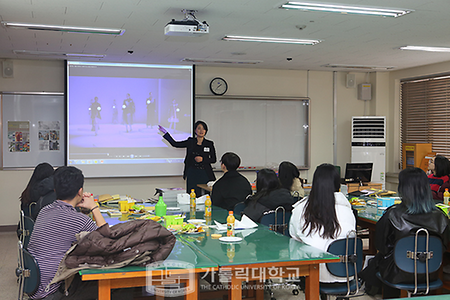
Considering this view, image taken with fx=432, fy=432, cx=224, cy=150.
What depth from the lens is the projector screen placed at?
7.17 m

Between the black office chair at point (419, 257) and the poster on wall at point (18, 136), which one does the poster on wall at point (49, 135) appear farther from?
the black office chair at point (419, 257)

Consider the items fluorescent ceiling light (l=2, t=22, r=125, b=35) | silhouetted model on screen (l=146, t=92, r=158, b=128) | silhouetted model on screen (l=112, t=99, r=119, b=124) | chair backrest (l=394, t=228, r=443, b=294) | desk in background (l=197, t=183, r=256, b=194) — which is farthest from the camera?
silhouetted model on screen (l=146, t=92, r=158, b=128)

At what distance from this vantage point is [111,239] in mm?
2297

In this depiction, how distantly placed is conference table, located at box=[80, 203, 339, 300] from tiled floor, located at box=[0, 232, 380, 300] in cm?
145

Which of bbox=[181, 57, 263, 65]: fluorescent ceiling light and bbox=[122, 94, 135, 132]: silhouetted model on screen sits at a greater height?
bbox=[181, 57, 263, 65]: fluorescent ceiling light

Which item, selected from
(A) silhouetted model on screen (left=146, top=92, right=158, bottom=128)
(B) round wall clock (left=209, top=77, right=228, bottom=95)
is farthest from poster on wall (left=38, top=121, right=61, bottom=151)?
(B) round wall clock (left=209, top=77, right=228, bottom=95)

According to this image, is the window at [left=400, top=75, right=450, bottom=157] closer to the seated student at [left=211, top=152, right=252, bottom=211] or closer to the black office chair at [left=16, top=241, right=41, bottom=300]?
the seated student at [left=211, top=152, right=252, bottom=211]

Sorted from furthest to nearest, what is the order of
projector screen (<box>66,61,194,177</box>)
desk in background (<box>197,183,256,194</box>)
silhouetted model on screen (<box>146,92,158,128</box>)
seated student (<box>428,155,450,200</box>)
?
silhouetted model on screen (<box>146,92,158,128</box>) → projector screen (<box>66,61,194,177</box>) → desk in background (<box>197,183,256,194</box>) → seated student (<box>428,155,450,200</box>)

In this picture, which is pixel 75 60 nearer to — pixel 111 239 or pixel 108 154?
pixel 108 154

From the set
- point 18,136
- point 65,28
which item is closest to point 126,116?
point 18,136

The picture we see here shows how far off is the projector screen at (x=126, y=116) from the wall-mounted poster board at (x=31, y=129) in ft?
0.96

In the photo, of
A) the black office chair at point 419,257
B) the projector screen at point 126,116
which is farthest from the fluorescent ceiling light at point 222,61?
the black office chair at point 419,257

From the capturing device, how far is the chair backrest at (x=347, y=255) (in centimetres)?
289

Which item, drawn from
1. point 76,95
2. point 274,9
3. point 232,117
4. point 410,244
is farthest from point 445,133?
point 76,95
